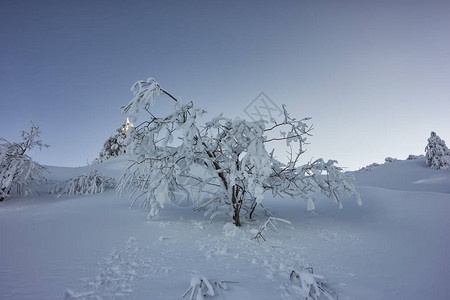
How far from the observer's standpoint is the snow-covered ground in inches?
79.0

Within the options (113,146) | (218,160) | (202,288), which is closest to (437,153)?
(218,160)

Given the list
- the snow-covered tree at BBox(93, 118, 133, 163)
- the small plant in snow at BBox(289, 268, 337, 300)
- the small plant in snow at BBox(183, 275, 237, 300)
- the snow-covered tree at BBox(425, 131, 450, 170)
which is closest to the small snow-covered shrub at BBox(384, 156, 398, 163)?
the snow-covered tree at BBox(425, 131, 450, 170)

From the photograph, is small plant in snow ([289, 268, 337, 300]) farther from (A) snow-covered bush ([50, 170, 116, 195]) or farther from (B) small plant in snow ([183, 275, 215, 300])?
(A) snow-covered bush ([50, 170, 116, 195])

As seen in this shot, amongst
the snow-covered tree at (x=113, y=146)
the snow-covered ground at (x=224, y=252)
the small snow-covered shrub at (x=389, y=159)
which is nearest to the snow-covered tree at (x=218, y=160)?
the snow-covered ground at (x=224, y=252)

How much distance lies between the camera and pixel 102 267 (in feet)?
7.60

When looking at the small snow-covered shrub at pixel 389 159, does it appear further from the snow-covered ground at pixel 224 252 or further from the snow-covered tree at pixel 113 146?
the snow-covered tree at pixel 113 146

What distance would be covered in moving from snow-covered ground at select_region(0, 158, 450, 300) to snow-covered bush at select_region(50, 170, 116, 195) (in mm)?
2194

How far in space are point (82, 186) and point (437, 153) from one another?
24483 mm

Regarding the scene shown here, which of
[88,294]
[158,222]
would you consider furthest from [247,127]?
[88,294]

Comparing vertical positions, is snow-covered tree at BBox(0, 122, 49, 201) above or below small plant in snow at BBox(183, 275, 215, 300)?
above

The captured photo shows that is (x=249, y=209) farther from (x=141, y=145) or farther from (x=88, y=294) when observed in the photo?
(x=88, y=294)

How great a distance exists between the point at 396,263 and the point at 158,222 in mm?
3800

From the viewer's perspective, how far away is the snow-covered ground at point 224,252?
6.58 ft

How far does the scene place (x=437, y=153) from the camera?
17531 mm
